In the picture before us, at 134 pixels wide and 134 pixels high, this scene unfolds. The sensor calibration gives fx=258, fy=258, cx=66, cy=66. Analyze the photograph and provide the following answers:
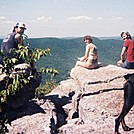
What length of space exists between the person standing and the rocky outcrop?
1.02 ft

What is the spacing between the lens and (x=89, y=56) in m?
12.9

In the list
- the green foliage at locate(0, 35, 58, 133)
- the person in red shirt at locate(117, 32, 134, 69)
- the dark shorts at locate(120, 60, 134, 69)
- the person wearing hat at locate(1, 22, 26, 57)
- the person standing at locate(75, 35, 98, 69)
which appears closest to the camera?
the green foliage at locate(0, 35, 58, 133)

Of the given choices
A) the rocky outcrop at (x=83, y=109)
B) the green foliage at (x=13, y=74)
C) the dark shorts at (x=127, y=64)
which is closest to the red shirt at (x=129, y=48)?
the dark shorts at (x=127, y=64)

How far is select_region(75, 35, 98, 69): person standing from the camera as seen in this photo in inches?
497

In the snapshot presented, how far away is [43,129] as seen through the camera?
9422mm

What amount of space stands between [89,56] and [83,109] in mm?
3293

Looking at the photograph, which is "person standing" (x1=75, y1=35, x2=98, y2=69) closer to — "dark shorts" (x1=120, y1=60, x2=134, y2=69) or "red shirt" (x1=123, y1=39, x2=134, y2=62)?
"dark shorts" (x1=120, y1=60, x2=134, y2=69)

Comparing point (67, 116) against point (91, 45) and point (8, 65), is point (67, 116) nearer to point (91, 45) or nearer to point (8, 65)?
point (91, 45)

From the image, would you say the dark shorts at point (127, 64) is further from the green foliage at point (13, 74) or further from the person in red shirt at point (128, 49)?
the green foliage at point (13, 74)

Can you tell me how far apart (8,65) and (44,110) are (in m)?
6.37

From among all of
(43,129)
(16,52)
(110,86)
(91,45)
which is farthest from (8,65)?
(91,45)

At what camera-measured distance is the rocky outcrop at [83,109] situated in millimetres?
9508

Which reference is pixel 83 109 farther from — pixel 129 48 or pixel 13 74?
pixel 13 74

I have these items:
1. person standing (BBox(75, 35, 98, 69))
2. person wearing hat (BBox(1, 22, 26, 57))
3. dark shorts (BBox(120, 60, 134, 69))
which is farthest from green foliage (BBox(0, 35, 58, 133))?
person standing (BBox(75, 35, 98, 69))
